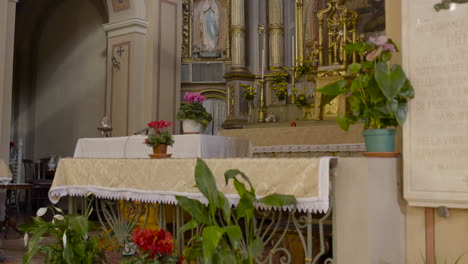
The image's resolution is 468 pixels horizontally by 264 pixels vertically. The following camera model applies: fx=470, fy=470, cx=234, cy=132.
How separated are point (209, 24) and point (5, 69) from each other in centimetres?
536

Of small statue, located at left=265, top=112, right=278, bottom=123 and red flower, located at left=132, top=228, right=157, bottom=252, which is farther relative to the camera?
small statue, located at left=265, top=112, right=278, bottom=123

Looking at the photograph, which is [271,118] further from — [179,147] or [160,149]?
[160,149]

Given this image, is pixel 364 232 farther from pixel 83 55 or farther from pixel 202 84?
pixel 83 55

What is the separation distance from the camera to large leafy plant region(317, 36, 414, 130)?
2.45m

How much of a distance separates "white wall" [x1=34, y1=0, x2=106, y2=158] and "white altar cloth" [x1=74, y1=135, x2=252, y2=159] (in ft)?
15.7

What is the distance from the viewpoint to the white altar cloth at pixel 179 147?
450 cm

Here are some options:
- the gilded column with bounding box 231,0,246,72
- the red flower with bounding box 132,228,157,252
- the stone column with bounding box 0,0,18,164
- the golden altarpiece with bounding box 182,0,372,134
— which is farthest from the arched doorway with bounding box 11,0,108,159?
the red flower with bounding box 132,228,157,252

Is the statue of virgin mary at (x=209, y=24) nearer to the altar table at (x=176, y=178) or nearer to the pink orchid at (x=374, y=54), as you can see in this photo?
A: the altar table at (x=176, y=178)

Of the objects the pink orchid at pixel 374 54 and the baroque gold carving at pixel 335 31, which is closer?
the pink orchid at pixel 374 54

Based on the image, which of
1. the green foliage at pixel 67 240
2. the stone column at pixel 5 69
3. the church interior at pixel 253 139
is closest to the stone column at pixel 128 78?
the church interior at pixel 253 139

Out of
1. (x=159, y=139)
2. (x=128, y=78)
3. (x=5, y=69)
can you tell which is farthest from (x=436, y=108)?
(x=128, y=78)

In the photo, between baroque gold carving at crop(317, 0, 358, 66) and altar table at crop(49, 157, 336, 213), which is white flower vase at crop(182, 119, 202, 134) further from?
baroque gold carving at crop(317, 0, 358, 66)

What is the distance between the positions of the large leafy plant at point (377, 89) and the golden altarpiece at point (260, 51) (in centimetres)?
468

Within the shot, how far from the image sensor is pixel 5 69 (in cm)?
652
